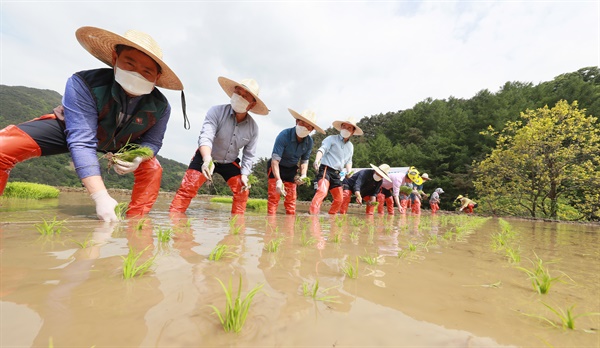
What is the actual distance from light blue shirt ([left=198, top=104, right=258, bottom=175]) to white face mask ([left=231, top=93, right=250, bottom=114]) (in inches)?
5.1

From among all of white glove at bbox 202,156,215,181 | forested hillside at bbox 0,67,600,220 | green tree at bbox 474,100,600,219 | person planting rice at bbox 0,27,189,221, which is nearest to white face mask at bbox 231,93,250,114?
white glove at bbox 202,156,215,181

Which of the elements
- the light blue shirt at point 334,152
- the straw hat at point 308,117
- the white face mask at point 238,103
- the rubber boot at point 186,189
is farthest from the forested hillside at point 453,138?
the rubber boot at point 186,189

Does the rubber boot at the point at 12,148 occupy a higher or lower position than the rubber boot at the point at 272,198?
higher

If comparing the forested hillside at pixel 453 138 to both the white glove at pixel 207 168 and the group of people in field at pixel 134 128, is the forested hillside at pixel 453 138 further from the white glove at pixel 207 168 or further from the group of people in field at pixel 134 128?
the white glove at pixel 207 168

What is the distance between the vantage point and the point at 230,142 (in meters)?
4.50

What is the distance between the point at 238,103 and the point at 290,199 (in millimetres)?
2448

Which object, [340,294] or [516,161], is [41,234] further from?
[516,161]

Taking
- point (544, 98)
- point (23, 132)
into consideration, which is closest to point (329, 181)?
point (23, 132)

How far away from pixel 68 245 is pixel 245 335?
57.0 inches

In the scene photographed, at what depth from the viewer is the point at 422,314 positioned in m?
0.97

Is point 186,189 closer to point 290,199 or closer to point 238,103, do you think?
point 238,103

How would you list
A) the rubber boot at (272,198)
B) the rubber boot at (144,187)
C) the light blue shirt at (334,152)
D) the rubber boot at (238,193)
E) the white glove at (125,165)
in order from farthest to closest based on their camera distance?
the light blue shirt at (334,152)
the rubber boot at (272,198)
the rubber boot at (238,193)
the rubber boot at (144,187)
the white glove at (125,165)

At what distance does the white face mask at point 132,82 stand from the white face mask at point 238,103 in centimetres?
163

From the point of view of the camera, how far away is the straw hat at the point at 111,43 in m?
2.62
